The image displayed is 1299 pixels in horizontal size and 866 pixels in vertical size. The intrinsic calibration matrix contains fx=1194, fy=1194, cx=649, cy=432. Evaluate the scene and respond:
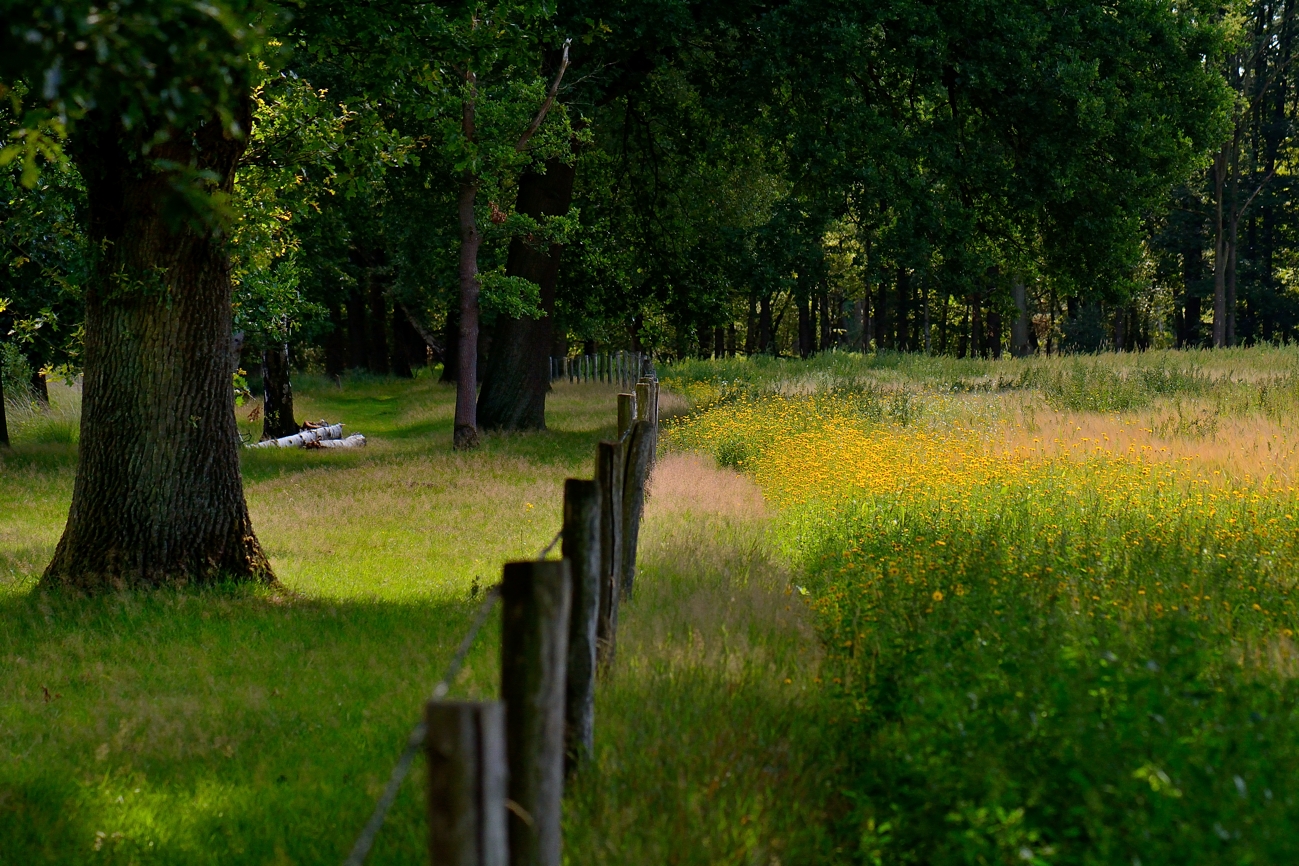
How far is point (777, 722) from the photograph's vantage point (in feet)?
16.9

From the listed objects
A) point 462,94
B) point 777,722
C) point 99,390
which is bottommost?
point 777,722

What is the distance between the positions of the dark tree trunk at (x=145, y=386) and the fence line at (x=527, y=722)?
5.85 meters

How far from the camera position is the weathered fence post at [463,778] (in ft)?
7.70

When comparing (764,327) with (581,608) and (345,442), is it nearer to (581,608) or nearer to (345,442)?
(345,442)

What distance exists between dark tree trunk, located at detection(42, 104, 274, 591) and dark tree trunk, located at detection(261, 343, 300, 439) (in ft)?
52.8

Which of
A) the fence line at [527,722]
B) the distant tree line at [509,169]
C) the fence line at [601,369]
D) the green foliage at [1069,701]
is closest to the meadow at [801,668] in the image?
the green foliage at [1069,701]

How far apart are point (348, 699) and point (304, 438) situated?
716 inches

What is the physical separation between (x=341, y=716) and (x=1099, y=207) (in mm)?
17473

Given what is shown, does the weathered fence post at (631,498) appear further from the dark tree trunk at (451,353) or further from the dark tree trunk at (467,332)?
the dark tree trunk at (451,353)

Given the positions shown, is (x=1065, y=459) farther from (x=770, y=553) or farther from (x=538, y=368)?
(x=538, y=368)

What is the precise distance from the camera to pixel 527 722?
3.16 metres

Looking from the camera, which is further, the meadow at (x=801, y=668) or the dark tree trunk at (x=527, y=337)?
the dark tree trunk at (x=527, y=337)

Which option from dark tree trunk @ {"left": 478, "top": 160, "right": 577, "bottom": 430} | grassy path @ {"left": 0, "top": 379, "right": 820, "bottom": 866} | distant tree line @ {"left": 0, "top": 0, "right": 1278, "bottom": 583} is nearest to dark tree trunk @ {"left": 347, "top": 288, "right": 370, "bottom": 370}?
distant tree line @ {"left": 0, "top": 0, "right": 1278, "bottom": 583}

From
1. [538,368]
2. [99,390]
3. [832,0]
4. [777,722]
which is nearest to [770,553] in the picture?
[777,722]
